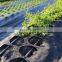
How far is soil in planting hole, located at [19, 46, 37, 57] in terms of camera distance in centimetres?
494

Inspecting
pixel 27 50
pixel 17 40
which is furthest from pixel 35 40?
pixel 27 50

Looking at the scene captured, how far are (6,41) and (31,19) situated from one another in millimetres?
1695

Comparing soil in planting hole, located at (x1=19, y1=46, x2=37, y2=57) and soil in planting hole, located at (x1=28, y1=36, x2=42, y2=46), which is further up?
soil in planting hole, located at (x1=19, y1=46, x2=37, y2=57)

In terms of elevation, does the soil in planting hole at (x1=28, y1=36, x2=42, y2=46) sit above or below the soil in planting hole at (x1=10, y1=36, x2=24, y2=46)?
below

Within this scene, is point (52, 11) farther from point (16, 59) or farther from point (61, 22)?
point (16, 59)

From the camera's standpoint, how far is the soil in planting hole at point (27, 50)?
16.2 feet

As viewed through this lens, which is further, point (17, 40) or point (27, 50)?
point (17, 40)

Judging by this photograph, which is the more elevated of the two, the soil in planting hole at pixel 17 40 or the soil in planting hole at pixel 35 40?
the soil in planting hole at pixel 17 40

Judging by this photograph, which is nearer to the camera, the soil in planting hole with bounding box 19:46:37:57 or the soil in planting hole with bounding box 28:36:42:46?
the soil in planting hole with bounding box 19:46:37:57

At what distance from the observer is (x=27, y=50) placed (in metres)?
5.19

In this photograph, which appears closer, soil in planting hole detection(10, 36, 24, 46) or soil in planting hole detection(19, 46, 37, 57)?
soil in planting hole detection(19, 46, 37, 57)

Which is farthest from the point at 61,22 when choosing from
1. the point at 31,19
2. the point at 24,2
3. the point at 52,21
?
the point at 24,2

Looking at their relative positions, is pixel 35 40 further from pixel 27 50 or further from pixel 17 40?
pixel 27 50

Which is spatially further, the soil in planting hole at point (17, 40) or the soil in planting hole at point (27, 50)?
the soil in planting hole at point (17, 40)
